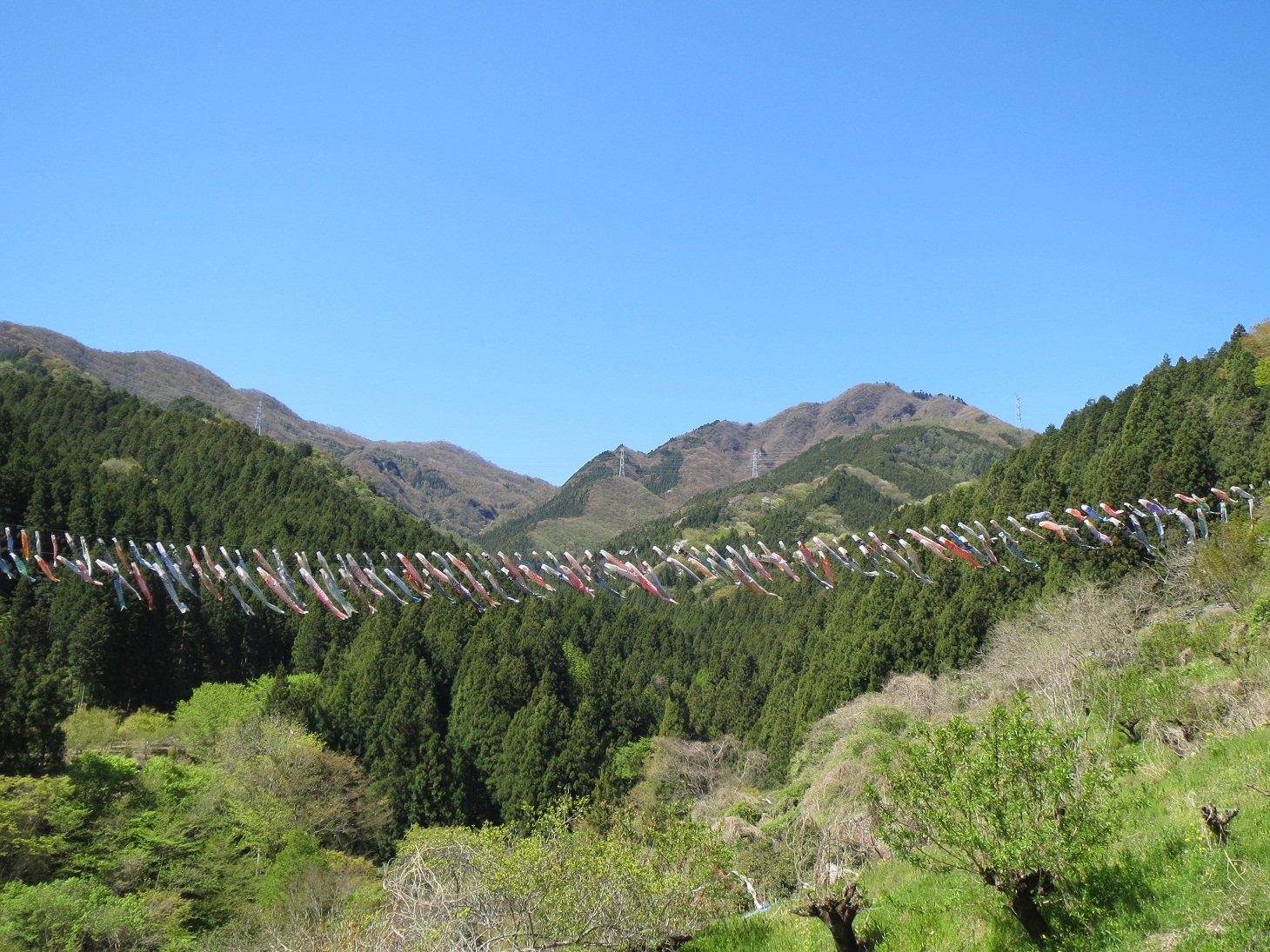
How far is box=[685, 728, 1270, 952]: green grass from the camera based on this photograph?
10.7 metres

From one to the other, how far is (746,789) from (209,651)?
45.6 m

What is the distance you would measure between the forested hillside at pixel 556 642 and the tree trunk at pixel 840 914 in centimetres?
3526

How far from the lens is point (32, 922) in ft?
78.1

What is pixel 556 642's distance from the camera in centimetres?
7462

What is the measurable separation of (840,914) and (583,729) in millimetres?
51778

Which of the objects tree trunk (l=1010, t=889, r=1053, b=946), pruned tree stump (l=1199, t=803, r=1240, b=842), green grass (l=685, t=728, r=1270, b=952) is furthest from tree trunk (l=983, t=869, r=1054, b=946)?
pruned tree stump (l=1199, t=803, r=1240, b=842)

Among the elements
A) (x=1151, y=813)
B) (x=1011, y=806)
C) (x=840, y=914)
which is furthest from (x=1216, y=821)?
(x=840, y=914)

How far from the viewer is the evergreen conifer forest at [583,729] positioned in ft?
45.4

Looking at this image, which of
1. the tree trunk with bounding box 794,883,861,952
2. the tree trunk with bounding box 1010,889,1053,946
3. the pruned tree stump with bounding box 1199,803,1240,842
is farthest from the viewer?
the pruned tree stump with bounding box 1199,803,1240,842

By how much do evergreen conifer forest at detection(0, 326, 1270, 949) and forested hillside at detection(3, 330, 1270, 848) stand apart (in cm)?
29

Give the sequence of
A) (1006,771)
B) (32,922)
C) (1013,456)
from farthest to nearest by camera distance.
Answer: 1. (1013,456)
2. (32,922)
3. (1006,771)

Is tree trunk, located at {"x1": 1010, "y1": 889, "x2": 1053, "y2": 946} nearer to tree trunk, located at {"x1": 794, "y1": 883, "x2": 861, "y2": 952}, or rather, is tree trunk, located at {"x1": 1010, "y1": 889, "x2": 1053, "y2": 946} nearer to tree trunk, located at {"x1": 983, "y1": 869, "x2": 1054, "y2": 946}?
tree trunk, located at {"x1": 983, "y1": 869, "x2": 1054, "y2": 946}

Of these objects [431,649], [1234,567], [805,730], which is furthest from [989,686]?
[431,649]

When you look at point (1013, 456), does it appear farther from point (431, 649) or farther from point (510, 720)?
point (431, 649)
